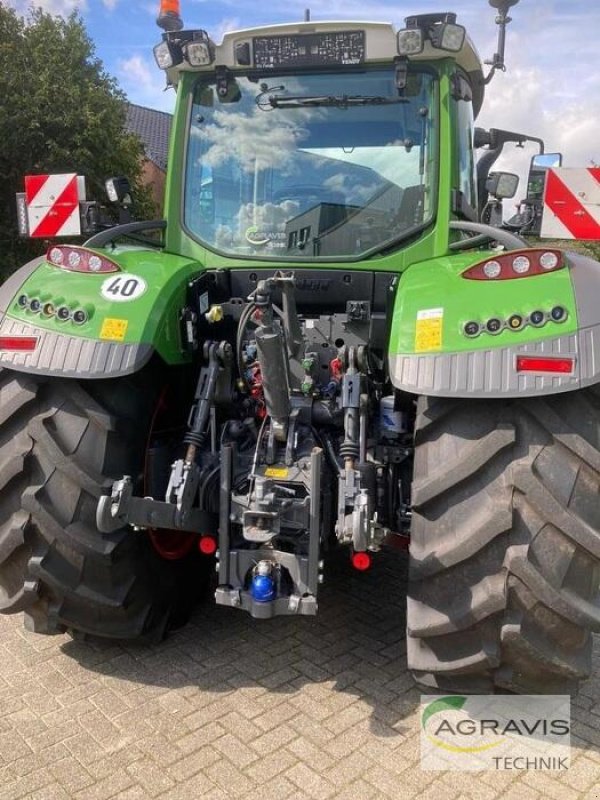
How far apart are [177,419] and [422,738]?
1763 mm

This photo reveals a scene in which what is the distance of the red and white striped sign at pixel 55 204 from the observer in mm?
3912

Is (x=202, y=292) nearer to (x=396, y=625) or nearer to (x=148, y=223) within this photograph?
(x=148, y=223)

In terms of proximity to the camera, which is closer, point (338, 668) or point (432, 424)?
point (432, 424)

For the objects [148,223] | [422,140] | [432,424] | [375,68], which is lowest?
[432,424]

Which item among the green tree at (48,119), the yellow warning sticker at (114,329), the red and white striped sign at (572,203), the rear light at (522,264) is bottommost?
the yellow warning sticker at (114,329)

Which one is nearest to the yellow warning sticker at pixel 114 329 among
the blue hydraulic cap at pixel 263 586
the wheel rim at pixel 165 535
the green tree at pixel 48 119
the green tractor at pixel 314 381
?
the green tractor at pixel 314 381

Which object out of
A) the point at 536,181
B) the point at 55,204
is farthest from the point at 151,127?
the point at 536,181

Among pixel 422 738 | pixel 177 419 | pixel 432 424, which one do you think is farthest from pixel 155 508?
pixel 422 738

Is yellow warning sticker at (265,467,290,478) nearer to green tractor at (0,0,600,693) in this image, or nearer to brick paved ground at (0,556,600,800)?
green tractor at (0,0,600,693)

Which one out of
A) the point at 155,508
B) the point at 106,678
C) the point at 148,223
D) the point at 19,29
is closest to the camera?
the point at 155,508

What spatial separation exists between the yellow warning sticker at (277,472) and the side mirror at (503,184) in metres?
2.01

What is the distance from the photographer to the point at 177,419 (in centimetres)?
341

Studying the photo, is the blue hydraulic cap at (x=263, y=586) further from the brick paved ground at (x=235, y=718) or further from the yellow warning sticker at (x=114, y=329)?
the yellow warning sticker at (x=114, y=329)

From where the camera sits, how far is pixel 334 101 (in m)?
3.46
